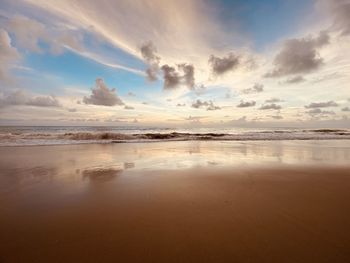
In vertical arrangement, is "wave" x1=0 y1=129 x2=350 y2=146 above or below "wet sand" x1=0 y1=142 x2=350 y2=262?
above

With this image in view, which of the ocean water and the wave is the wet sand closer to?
the wave

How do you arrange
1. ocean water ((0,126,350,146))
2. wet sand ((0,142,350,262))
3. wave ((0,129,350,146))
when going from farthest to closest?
ocean water ((0,126,350,146)) → wave ((0,129,350,146)) → wet sand ((0,142,350,262))

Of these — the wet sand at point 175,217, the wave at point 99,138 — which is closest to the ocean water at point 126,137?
the wave at point 99,138

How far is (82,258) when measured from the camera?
97.4 inches

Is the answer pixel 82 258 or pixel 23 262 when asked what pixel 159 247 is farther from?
pixel 23 262

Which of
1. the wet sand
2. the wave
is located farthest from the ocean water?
the wet sand

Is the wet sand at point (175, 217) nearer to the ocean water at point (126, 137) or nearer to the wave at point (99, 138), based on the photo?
the wave at point (99, 138)

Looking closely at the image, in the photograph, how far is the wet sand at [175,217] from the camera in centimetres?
259

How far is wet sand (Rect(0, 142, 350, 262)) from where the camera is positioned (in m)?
2.59

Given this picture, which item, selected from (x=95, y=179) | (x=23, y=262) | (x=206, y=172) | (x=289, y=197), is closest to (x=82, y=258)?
(x=23, y=262)

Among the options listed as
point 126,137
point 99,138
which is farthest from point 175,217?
point 126,137

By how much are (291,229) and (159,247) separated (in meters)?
2.06

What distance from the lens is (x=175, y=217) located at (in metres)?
3.55

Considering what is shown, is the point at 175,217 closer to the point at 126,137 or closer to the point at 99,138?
the point at 99,138
